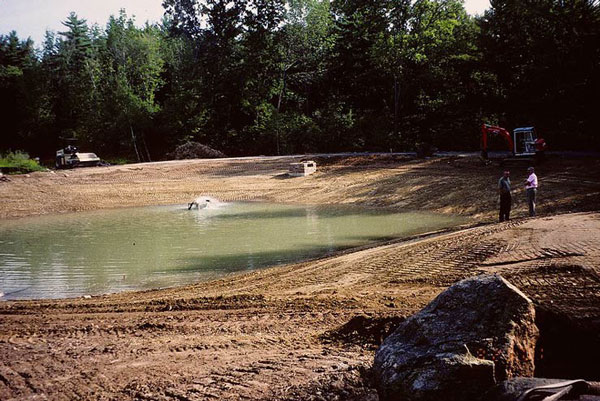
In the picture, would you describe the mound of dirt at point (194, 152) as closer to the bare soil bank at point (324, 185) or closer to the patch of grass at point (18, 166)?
the bare soil bank at point (324, 185)

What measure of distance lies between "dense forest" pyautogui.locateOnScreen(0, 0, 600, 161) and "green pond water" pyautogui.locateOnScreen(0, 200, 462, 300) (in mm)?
17039

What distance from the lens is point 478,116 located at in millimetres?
39219

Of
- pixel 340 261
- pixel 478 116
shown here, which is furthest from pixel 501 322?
pixel 478 116

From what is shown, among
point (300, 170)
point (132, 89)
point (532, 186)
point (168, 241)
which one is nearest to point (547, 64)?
point (300, 170)

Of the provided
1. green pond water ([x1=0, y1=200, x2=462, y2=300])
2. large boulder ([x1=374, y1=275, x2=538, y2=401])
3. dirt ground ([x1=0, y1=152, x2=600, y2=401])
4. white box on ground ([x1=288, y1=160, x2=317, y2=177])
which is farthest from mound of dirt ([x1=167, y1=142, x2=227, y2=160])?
large boulder ([x1=374, y1=275, x2=538, y2=401])

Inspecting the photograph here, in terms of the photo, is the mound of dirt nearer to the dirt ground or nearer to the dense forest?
the dense forest

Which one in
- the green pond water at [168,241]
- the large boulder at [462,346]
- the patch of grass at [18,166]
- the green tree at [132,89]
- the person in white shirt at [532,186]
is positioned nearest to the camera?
the large boulder at [462,346]

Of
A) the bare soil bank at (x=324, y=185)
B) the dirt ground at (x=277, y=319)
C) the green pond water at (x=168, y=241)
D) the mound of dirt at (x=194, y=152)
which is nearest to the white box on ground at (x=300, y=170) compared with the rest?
the bare soil bank at (x=324, y=185)

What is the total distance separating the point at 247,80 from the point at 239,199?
22589 mm

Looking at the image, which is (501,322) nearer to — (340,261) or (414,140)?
(340,261)

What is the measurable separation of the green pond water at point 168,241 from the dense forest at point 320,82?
1704 cm

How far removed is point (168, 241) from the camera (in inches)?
739

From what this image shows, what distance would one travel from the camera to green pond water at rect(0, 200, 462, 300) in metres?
14.2

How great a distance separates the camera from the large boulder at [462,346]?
434 cm
